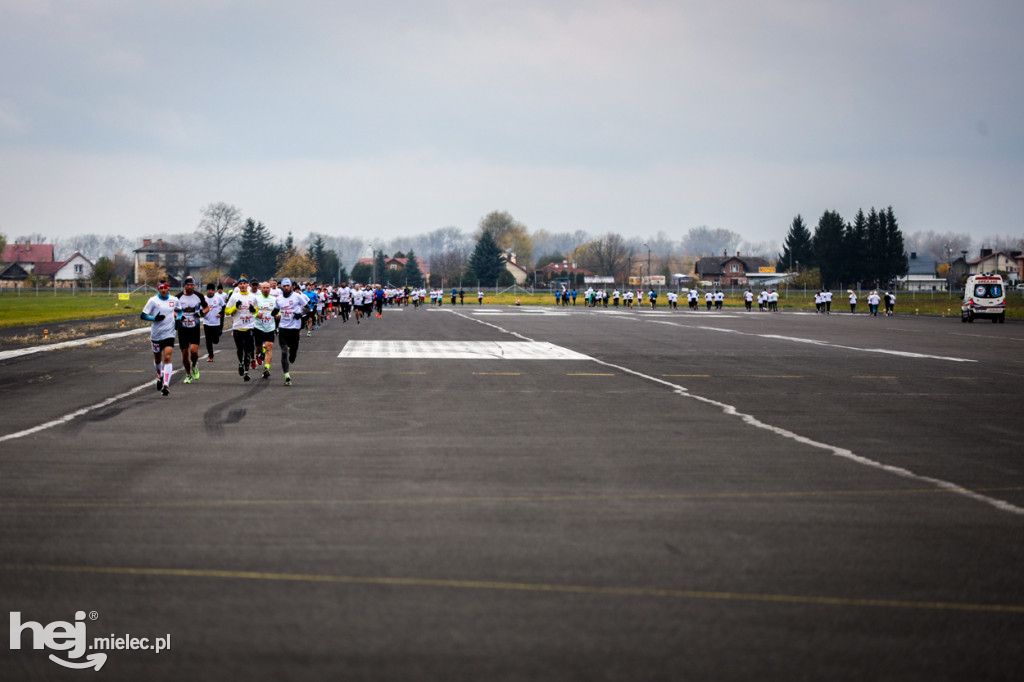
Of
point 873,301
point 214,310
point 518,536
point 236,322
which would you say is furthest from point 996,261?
point 518,536

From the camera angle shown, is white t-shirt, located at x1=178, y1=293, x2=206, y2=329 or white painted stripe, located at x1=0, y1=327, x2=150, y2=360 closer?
white t-shirt, located at x1=178, y1=293, x2=206, y2=329

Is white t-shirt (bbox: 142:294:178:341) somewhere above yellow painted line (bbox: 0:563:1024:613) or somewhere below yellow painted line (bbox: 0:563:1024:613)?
above

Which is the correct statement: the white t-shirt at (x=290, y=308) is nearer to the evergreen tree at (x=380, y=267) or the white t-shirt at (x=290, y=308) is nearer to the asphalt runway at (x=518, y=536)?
the asphalt runway at (x=518, y=536)

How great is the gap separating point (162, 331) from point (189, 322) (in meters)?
1.11

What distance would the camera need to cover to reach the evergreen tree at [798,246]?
148000 millimetres

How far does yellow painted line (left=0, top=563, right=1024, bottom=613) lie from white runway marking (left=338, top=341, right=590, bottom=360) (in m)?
19.0

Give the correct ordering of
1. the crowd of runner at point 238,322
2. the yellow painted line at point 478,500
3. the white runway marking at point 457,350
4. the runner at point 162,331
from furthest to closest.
A: the white runway marking at point 457,350
the crowd of runner at point 238,322
the runner at point 162,331
the yellow painted line at point 478,500

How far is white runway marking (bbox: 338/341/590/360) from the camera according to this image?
84.0ft

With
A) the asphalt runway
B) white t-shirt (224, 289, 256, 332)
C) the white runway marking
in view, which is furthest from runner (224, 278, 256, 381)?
the white runway marking

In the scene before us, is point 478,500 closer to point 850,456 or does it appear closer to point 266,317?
point 850,456

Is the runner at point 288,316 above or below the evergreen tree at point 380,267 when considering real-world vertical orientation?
below

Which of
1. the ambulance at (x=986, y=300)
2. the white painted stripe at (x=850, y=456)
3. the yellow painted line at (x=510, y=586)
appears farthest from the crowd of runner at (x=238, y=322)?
the ambulance at (x=986, y=300)

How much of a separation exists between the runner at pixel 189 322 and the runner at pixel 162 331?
2.60 ft

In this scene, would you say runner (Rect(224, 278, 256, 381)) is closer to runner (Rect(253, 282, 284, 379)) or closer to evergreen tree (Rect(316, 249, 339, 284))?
runner (Rect(253, 282, 284, 379))
